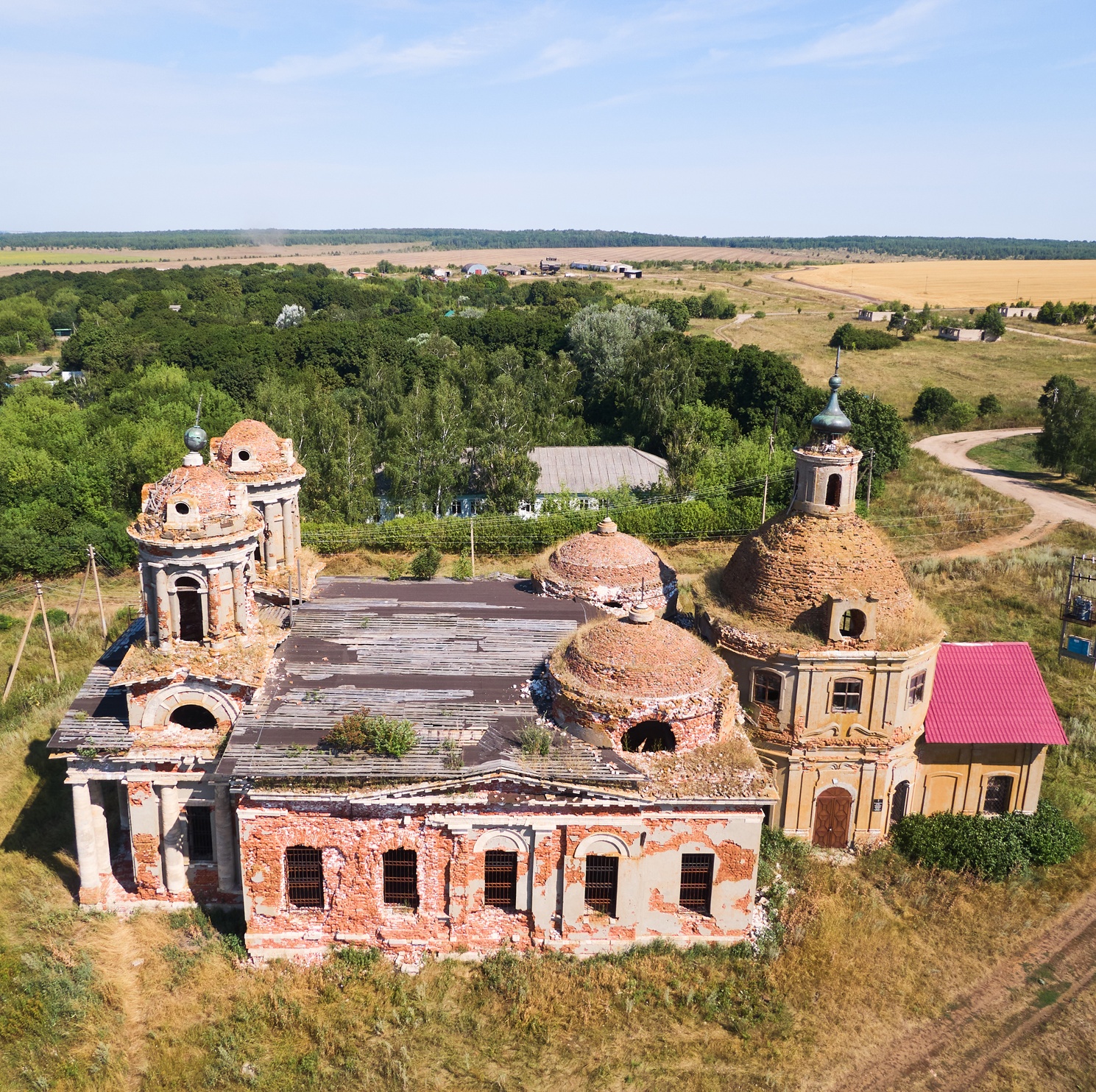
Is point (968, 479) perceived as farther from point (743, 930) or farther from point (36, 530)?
point (36, 530)

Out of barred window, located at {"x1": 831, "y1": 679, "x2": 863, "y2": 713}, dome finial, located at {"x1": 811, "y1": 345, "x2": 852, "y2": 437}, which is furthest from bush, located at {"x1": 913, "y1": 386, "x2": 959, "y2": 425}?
barred window, located at {"x1": 831, "y1": 679, "x2": 863, "y2": 713}

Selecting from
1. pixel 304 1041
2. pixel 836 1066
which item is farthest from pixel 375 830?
pixel 836 1066

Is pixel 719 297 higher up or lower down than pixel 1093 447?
higher up

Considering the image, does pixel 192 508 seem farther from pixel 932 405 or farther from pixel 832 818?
pixel 932 405

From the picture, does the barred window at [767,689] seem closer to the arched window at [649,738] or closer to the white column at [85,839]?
the arched window at [649,738]

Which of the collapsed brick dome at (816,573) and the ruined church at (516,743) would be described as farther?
the collapsed brick dome at (816,573)

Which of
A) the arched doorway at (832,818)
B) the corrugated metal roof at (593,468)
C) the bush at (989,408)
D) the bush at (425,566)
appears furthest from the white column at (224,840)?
the bush at (989,408)
